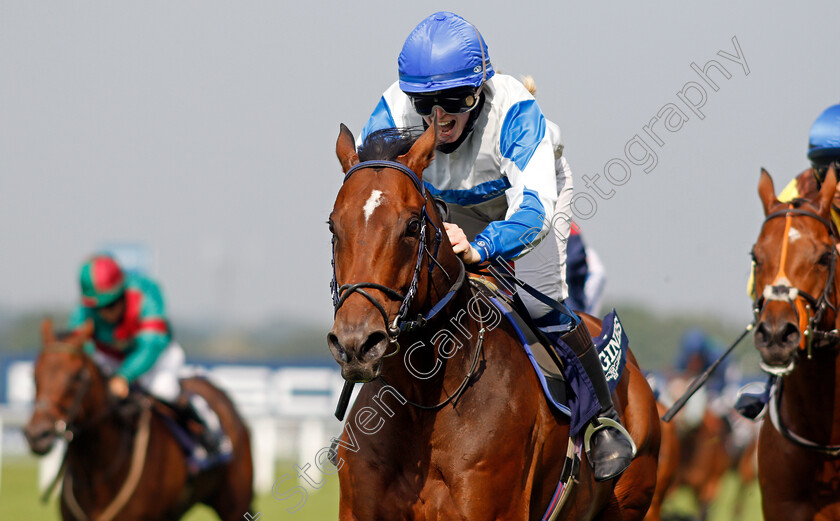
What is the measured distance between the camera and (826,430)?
5.06m

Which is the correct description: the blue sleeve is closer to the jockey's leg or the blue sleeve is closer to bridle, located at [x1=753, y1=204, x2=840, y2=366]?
the jockey's leg

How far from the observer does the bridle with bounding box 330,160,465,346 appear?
2869 mm

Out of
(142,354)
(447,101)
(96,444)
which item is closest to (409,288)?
(447,101)

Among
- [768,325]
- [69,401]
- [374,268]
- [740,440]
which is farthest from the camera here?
[740,440]

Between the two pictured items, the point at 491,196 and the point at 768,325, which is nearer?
the point at 491,196

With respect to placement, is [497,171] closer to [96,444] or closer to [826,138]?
[826,138]

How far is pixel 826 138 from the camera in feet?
18.0

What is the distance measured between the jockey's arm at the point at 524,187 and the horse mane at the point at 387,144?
43 centimetres

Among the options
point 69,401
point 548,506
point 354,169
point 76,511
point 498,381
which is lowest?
point 76,511

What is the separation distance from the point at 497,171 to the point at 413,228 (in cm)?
102

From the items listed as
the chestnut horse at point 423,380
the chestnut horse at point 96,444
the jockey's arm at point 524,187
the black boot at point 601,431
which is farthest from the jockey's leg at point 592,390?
the chestnut horse at point 96,444

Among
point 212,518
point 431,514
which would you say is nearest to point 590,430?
point 431,514

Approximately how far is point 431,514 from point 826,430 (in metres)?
2.73

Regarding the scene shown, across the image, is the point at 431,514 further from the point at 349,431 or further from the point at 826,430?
the point at 826,430
